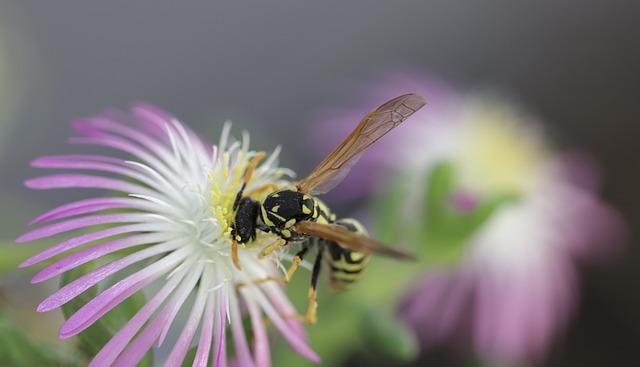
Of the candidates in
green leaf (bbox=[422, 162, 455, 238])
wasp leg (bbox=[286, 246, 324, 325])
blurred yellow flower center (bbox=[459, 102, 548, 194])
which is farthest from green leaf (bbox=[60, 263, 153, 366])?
blurred yellow flower center (bbox=[459, 102, 548, 194])

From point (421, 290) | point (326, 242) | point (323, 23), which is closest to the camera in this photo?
point (326, 242)

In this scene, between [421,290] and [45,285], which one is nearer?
[45,285]

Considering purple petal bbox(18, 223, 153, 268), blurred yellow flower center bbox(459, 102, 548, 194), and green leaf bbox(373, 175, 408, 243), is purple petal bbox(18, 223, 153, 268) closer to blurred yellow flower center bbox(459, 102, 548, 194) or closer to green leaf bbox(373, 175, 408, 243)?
green leaf bbox(373, 175, 408, 243)

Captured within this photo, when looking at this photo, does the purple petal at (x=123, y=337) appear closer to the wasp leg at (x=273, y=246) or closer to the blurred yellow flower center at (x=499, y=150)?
the wasp leg at (x=273, y=246)

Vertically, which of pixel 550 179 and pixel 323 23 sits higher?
pixel 323 23

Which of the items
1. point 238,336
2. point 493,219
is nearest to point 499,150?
point 493,219

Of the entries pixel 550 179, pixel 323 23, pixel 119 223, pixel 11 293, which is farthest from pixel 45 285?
pixel 323 23

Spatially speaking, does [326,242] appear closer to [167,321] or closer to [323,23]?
[167,321]
